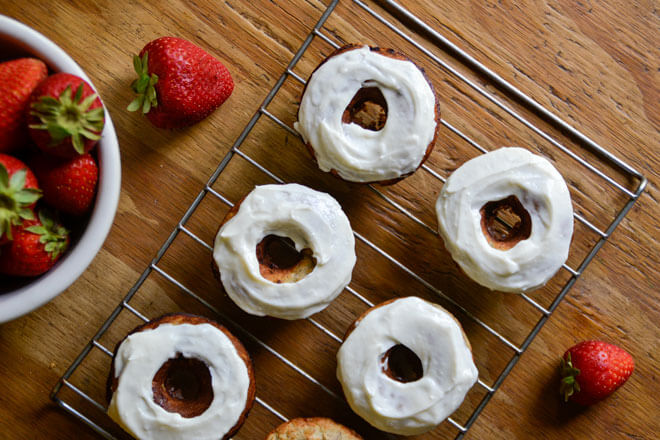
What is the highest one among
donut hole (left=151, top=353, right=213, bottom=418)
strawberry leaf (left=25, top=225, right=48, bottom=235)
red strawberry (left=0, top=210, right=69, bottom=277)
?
strawberry leaf (left=25, top=225, right=48, bottom=235)

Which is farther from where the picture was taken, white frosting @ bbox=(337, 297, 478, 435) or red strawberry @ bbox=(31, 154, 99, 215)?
white frosting @ bbox=(337, 297, 478, 435)

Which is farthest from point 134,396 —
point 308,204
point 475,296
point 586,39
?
point 586,39

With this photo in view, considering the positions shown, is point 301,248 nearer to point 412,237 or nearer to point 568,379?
Result: point 412,237

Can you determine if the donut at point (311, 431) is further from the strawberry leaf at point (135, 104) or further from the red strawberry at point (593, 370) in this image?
the strawberry leaf at point (135, 104)

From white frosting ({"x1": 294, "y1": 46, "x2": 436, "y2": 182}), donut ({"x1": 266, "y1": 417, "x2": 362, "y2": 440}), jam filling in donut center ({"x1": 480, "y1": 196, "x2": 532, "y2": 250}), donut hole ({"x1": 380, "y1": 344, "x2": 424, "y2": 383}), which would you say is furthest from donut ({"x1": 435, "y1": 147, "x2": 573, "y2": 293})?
donut ({"x1": 266, "y1": 417, "x2": 362, "y2": 440})

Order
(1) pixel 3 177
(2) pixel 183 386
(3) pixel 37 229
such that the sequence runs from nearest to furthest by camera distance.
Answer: (1) pixel 3 177 → (3) pixel 37 229 → (2) pixel 183 386

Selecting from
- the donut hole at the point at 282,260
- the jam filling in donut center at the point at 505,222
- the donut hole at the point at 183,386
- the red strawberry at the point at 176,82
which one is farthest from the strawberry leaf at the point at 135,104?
the jam filling in donut center at the point at 505,222

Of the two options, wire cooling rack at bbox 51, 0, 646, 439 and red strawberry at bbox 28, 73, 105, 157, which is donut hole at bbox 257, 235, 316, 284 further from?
red strawberry at bbox 28, 73, 105, 157

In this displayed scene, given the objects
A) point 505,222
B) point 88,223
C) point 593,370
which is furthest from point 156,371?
point 593,370
